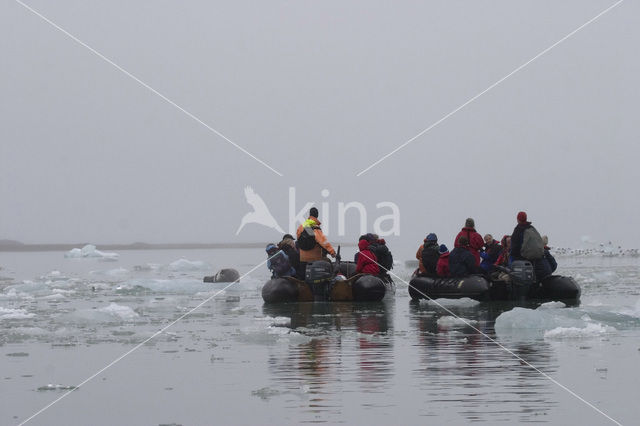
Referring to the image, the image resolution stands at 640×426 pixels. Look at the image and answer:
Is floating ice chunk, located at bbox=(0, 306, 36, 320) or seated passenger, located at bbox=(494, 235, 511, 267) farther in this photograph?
seated passenger, located at bbox=(494, 235, 511, 267)

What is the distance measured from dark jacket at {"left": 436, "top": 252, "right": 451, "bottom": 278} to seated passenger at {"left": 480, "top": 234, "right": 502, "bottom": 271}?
1.29m

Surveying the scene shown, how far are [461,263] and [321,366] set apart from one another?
11.2 metres

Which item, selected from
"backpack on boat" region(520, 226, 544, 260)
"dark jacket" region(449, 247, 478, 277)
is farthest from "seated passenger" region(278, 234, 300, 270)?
"backpack on boat" region(520, 226, 544, 260)

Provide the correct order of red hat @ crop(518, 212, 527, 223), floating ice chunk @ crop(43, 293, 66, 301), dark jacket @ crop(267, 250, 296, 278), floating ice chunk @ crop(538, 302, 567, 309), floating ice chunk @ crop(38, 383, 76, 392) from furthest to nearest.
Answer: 1. floating ice chunk @ crop(43, 293, 66, 301)
2. dark jacket @ crop(267, 250, 296, 278)
3. red hat @ crop(518, 212, 527, 223)
4. floating ice chunk @ crop(538, 302, 567, 309)
5. floating ice chunk @ crop(38, 383, 76, 392)

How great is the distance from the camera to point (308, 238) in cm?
2284

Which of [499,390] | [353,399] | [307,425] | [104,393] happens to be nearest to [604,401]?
[499,390]

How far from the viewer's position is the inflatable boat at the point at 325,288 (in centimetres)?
2259

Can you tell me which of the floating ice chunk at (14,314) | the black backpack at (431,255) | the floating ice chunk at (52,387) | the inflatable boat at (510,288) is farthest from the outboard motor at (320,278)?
the floating ice chunk at (52,387)

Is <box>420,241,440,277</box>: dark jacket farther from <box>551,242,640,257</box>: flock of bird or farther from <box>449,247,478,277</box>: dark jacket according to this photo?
<box>551,242,640,257</box>: flock of bird

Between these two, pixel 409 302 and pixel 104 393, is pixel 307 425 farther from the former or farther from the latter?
pixel 409 302

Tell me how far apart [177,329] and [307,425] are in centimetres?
917

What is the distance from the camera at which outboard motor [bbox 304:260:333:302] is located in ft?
73.8

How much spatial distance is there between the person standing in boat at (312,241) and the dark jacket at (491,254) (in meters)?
4.07

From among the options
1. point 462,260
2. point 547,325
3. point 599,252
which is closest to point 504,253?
point 462,260
